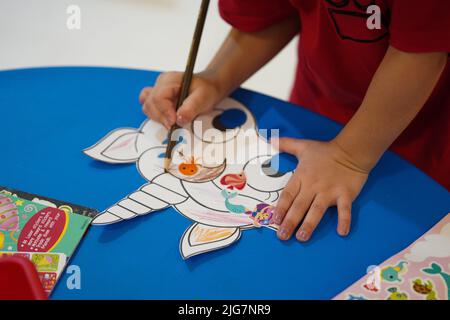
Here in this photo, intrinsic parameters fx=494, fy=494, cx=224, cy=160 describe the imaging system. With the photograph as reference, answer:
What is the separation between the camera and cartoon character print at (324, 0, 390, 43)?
0.60 metres

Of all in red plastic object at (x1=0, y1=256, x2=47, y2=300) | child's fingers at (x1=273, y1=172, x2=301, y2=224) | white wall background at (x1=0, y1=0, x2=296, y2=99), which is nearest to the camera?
red plastic object at (x1=0, y1=256, x2=47, y2=300)

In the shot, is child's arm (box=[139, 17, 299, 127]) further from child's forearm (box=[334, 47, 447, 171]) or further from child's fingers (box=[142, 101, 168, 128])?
child's forearm (box=[334, 47, 447, 171])

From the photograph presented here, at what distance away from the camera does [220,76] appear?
727 millimetres

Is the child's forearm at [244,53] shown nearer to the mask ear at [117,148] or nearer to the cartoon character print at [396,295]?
the mask ear at [117,148]

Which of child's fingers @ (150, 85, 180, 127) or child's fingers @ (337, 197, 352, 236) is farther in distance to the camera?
child's fingers @ (150, 85, 180, 127)

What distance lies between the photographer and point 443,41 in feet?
1.73

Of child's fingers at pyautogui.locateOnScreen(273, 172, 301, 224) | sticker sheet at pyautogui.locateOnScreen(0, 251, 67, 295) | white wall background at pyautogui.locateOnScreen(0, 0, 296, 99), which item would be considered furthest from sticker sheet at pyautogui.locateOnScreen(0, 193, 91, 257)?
white wall background at pyautogui.locateOnScreen(0, 0, 296, 99)

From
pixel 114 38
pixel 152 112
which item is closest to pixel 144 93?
pixel 152 112

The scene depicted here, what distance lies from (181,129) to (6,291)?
1.02 ft

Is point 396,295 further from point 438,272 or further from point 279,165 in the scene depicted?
point 279,165

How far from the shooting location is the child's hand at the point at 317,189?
0.57 metres

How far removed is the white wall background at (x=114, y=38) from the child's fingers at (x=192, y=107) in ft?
2.99

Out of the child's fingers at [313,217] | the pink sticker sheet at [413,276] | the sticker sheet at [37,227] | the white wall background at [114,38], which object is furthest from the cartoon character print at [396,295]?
the white wall background at [114,38]

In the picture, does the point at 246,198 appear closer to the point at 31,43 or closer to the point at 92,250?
the point at 92,250
